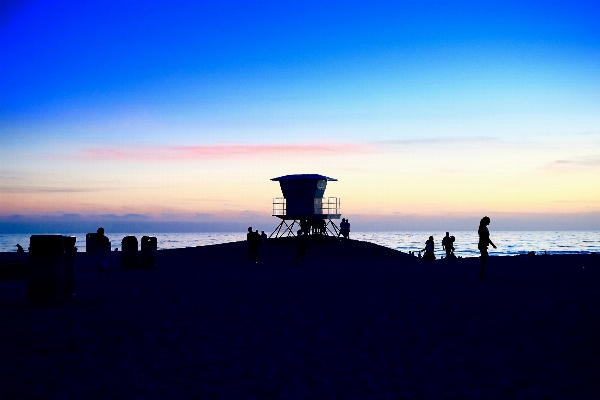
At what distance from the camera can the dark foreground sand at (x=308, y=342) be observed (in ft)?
23.9

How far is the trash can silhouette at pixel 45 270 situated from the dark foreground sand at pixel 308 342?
490 mm

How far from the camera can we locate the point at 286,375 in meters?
7.84

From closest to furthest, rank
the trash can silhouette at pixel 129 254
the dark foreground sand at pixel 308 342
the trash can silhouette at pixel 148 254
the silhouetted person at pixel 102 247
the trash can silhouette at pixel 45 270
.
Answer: the dark foreground sand at pixel 308 342, the trash can silhouette at pixel 45 270, the silhouetted person at pixel 102 247, the trash can silhouette at pixel 129 254, the trash can silhouette at pixel 148 254

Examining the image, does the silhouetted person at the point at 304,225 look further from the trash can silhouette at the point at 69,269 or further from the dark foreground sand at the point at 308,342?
the trash can silhouette at the point at 69,269

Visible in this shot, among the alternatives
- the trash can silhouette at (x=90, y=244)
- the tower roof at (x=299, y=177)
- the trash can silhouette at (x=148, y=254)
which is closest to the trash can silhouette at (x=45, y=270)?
the trash can silhouette at (x=148, y=254)

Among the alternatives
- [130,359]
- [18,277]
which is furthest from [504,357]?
[18,277]

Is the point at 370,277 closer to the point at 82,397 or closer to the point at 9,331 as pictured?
the point at 9,331

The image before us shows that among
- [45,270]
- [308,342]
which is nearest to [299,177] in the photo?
[45,270]

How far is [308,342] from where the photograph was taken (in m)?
9.93

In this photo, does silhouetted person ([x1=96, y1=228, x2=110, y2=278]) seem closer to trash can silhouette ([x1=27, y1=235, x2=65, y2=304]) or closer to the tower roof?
trash can silhouette ([x1=27, y1=235, x2=65, y2=304])

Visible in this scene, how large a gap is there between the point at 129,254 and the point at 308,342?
62.8ft

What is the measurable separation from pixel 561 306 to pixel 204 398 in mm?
9533

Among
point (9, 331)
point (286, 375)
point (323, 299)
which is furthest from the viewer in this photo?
point (323, 299)

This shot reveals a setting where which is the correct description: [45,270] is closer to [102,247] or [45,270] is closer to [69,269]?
[69,269]
